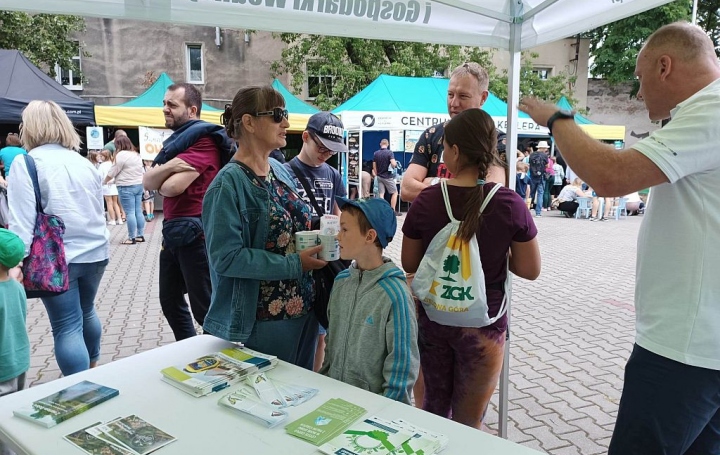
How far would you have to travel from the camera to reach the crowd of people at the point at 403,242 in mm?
1508

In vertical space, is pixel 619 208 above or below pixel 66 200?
below

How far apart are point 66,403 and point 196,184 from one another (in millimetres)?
1684

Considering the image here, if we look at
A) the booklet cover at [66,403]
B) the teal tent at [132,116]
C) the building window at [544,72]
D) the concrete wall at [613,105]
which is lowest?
the booklet cover at [66,403]

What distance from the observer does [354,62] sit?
18203 millimetres

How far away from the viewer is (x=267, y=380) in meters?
1.70

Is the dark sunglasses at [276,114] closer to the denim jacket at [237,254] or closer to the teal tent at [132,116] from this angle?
the denim jacket at [237,254]

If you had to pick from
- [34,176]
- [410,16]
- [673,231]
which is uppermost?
[410,16]

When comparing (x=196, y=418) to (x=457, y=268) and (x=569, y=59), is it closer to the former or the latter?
(x=457, y=268)

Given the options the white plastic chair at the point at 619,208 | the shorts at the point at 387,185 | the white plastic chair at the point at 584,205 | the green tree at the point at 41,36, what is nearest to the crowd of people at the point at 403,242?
the shorts at the point at 387,185

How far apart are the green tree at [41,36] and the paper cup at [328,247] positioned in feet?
54.5

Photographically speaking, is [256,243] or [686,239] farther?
[256,243]

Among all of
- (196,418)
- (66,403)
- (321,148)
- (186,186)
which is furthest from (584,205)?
(66,403)

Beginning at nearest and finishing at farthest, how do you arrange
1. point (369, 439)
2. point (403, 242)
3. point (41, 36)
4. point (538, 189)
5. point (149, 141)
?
1. point (369, 439)
2. point (403, 242)
3. point (149, 141)
4. point (538, 189)
5. point (41, 36)

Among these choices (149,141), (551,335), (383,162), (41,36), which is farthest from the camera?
(41,36)
